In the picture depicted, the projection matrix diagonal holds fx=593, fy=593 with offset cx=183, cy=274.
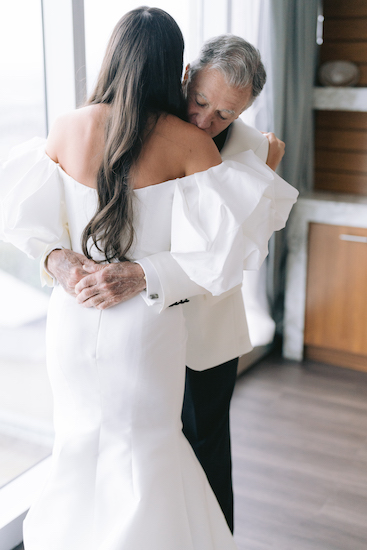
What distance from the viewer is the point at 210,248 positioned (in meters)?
1.23

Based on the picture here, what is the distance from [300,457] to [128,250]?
1507mm

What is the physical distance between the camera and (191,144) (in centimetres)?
123

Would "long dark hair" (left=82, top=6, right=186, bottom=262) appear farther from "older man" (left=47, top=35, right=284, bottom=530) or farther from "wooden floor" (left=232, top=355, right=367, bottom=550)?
"wooden floor" (left=232, top=355, right=367, bottom=550)

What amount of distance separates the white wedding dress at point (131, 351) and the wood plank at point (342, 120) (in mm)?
2325

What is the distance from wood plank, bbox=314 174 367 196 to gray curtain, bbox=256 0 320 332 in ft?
0.41

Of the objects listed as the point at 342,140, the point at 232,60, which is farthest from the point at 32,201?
the point at 342,140

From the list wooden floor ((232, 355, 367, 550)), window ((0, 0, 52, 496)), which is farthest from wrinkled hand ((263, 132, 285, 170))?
wooden floor ((232, 355, 367, 550))

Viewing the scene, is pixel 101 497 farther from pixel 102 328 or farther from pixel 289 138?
pixel 289 138

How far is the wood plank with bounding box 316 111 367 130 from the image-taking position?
11.4 feet

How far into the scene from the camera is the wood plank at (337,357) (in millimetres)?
3219

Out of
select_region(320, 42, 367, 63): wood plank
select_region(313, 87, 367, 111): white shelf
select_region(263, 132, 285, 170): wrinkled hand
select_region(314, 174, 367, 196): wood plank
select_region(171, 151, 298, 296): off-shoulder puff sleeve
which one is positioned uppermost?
select_region(320, 42, 367, 63): wood plank

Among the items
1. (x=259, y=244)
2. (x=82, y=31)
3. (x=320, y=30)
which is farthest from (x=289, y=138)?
(x=259, y=244)

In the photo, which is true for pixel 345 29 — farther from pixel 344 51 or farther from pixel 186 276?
pixel 186 276

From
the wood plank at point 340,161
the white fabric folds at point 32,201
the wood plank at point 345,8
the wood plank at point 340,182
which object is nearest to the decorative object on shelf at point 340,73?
A: the wood plank at point 345,8
